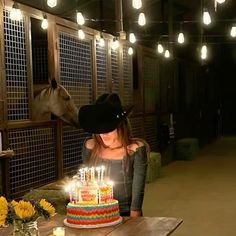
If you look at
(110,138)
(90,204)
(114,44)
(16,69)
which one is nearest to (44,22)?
(16,69)

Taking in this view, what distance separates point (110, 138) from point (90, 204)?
0.53 metres

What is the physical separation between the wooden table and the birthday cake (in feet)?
0.13

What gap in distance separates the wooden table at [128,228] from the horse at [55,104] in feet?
9.60

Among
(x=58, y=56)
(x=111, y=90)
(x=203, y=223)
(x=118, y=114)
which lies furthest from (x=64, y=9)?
(x=118, y=114)

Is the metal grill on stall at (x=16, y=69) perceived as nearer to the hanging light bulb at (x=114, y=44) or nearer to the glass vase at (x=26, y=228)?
the hanging light bulb at (x=114, y=44)

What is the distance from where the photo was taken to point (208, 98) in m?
14.9

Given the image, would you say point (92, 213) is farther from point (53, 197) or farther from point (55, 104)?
point (55, 104)

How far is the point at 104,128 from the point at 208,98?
12.6 metres

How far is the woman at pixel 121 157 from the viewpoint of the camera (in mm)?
2789

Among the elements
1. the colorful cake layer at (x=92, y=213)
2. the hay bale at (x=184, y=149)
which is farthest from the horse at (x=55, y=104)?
the hay bale at (x=184, y=149)

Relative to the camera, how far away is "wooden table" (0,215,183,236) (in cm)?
237

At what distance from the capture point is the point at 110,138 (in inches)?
113

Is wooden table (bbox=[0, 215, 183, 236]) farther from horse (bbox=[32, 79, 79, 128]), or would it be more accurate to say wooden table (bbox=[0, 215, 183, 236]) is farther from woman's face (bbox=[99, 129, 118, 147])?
horse (bbox=[32, 79, 79, 128])

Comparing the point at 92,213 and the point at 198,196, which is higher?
the point at 92,213
